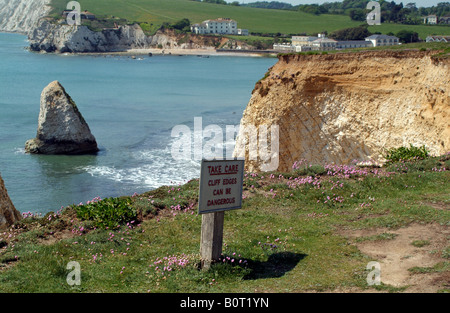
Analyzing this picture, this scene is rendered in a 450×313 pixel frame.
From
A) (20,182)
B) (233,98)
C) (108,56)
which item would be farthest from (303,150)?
(108,56)

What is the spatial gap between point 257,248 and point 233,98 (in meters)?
59.1

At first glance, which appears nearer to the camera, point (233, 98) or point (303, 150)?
point (303, 150)

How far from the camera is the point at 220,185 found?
8984 mm

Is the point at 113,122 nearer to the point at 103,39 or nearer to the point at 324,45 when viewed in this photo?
the point at 324,45

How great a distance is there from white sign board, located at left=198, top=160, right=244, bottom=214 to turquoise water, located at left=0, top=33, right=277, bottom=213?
1771 cm

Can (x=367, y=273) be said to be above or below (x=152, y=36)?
below

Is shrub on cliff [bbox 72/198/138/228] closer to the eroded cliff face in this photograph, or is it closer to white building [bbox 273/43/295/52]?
the eroded cliff face

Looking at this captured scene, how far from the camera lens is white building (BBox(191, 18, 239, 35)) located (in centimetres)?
19462

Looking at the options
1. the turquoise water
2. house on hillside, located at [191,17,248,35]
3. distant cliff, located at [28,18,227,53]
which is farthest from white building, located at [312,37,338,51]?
house on hillside, located at [191,17,248,35]

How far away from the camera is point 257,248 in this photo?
10.1 m

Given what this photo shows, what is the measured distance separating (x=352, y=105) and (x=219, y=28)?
592 ft
